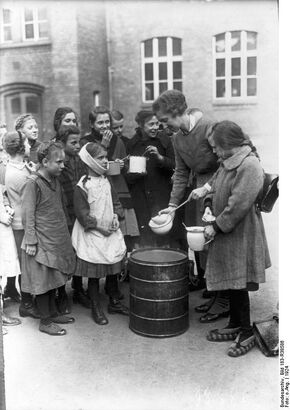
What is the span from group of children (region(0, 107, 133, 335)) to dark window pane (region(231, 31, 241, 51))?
20.4 ft

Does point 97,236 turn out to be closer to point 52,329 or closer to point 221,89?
point 52,329

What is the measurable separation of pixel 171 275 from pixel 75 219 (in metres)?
1.09

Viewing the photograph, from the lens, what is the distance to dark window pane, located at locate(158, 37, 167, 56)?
1259 cm

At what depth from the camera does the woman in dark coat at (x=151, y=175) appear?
473 cm

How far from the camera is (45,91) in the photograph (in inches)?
432

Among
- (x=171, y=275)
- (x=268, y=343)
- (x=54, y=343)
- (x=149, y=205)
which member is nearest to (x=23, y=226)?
(x=54, y=343)

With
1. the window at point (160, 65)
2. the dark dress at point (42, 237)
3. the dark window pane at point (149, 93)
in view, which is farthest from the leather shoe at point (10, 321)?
the dark window pane at point (149, 93)

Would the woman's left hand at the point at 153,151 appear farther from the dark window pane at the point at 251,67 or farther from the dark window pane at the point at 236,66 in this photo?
the dark window pane at the point at 251,67

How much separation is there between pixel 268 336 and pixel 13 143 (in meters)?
2.50

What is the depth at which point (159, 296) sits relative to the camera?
144 inches

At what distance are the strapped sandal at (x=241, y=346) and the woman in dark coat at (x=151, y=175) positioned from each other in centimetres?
156

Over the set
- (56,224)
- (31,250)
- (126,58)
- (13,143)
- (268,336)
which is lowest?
(268,336)

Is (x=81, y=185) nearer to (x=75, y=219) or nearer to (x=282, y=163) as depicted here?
(x=75, y=219)

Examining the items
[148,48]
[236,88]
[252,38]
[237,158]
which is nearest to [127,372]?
[237,158]
